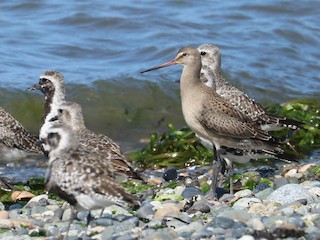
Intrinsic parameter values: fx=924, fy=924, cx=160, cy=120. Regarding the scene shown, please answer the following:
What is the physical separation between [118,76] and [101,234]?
28.2ft

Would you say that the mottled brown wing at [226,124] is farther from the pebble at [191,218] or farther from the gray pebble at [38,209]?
the gray pebble at [38,209]

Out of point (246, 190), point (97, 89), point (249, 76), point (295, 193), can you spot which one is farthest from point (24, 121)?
point (295, 193)

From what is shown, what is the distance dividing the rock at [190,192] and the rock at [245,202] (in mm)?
807

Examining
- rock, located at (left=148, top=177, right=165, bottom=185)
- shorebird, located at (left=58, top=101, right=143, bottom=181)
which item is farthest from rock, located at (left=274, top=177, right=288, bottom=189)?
shorebird, located at (left=58, top=101, right=143, bottom=181)

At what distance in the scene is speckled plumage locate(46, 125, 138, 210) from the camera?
7.47m

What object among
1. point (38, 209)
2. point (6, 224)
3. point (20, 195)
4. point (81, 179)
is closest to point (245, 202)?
point (81, 179)

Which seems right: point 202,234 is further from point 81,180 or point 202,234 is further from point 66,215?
point 66,215

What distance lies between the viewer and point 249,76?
1698cm

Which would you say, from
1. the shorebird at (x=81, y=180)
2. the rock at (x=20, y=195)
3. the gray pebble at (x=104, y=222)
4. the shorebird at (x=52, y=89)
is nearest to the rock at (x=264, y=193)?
the gray pebble at (x=104, y=222)

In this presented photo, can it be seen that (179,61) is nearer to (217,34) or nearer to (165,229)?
(165,229)

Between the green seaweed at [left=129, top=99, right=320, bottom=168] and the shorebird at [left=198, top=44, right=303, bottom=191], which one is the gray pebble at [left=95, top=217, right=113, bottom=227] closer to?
the shorebird at [left=198, top=44, right=303, bottom=191]

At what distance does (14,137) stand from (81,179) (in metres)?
3.86

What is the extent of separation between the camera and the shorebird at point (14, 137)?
1111 cm

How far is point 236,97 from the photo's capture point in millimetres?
11078
